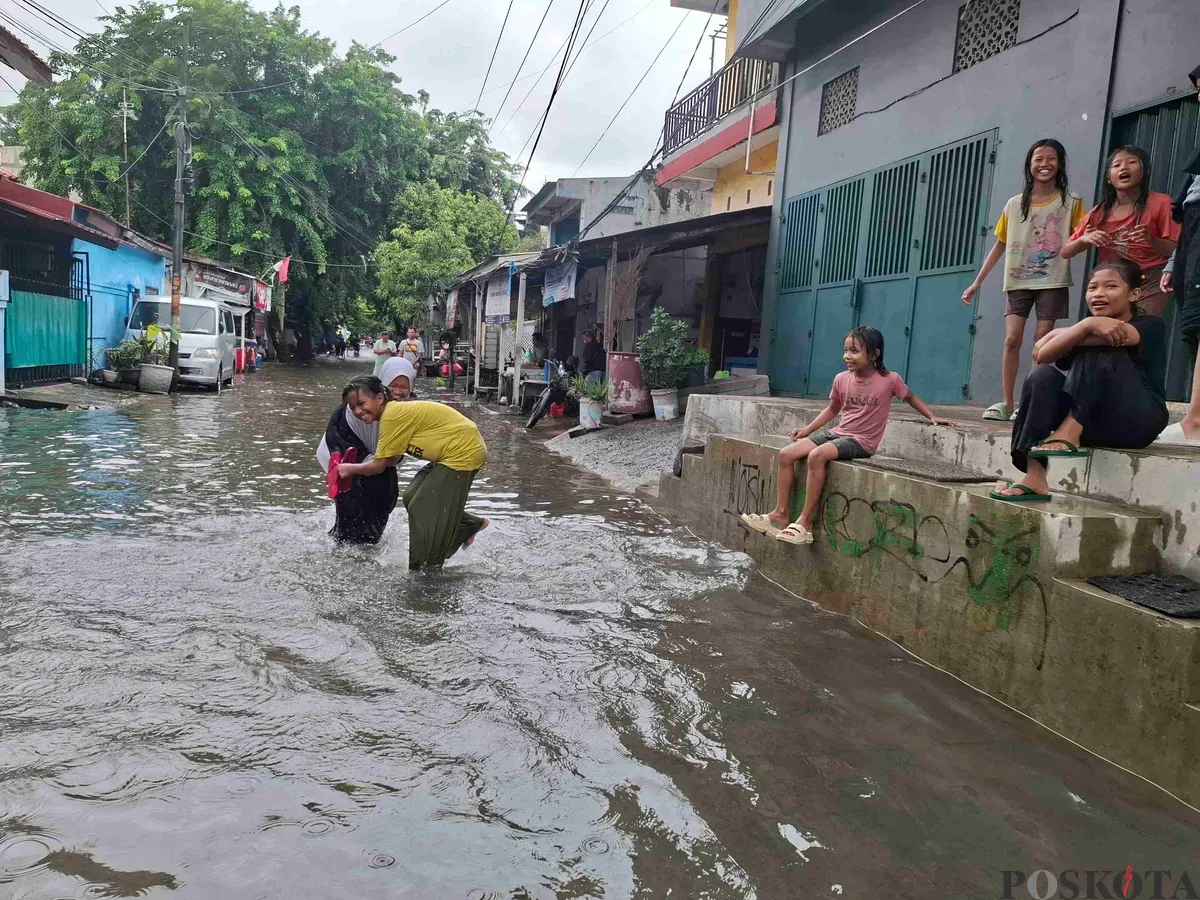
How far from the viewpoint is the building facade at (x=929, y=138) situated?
6.86 meters

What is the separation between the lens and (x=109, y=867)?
2303mm

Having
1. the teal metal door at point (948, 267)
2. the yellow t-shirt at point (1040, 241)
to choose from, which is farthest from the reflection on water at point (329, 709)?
the teal metal door at point (948, 267)

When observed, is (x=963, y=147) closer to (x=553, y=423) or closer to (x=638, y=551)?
(x=638, y=551)

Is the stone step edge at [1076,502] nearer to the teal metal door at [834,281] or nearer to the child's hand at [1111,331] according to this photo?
the child's hand at [1111,331]

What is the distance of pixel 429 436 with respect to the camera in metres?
5.39

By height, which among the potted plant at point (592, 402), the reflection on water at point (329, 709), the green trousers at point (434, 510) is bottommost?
the reflection on water at point (329, 709)

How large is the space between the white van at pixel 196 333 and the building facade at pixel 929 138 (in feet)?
41.0

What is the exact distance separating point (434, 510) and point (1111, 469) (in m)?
3.69

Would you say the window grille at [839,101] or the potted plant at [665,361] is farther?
the potted plant at [665,361]

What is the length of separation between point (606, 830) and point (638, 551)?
3.88m

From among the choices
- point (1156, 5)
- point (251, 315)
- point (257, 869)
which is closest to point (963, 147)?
point (1156, 5)

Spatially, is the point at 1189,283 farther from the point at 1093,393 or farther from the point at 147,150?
the point at 147,150

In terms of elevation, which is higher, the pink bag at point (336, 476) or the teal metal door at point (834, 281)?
the teal metal door at point (834, 281)

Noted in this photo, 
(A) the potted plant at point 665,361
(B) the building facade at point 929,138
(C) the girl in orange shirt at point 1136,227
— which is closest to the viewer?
(C) the girl in orange shirt at point 1136,227
